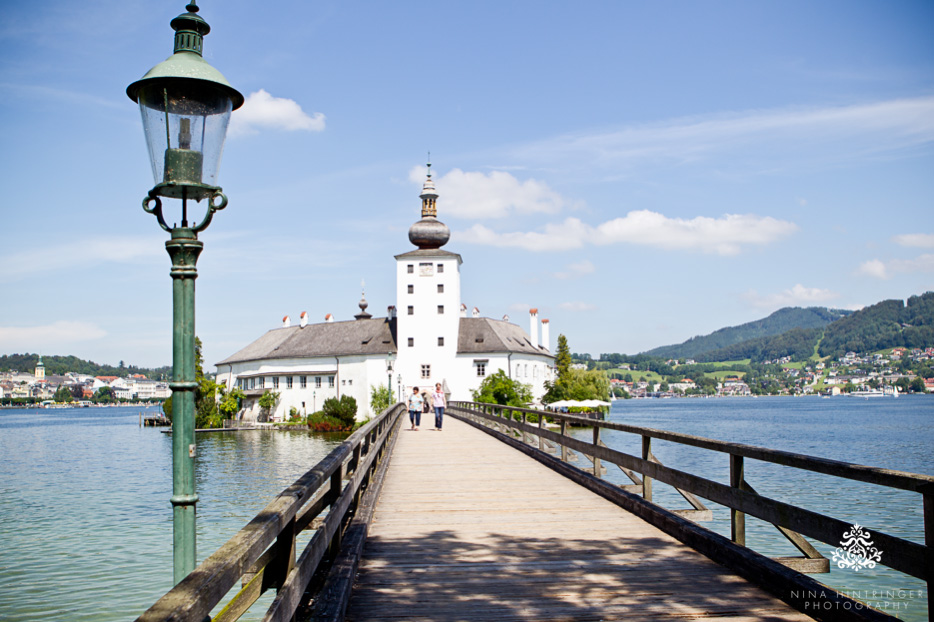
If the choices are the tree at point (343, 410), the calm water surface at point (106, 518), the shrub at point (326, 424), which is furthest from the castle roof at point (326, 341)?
the calm water surface at point (106, 518)

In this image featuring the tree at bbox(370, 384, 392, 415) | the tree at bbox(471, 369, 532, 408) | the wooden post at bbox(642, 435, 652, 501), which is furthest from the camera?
the tree at bbox(370, 384, 392, 415)

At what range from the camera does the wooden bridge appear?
4029mm

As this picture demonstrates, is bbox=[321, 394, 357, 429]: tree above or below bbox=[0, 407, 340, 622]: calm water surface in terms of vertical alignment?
above

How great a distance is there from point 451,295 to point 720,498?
62.0 metres

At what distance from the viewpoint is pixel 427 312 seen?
68.4m

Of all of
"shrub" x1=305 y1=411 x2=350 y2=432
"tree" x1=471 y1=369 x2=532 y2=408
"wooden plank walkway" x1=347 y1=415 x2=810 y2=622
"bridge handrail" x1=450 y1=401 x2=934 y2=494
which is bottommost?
"shrub" x1=305 y1=411 x2=350 y2=432

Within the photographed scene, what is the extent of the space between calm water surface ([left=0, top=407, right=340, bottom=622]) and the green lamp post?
11.2 m

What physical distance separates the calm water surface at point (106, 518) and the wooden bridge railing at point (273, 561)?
936 centimetres

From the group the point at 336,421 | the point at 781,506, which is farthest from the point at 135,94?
the point at 336,421

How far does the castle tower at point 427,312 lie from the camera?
67.8m

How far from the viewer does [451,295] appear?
224 ft

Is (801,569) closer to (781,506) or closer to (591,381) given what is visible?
(781,506)

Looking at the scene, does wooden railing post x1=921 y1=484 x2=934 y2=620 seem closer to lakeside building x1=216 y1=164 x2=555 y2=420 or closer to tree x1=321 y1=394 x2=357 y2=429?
A: lakeside building x1=216 y1=164 x2=555 y2=420

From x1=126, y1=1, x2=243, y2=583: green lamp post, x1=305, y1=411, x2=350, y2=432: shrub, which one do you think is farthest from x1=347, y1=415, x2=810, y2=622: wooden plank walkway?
x1=305, y1=411, x2=350, y2=432: shrub
